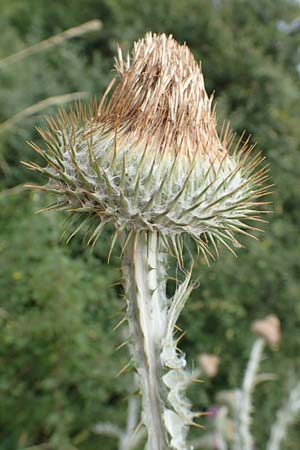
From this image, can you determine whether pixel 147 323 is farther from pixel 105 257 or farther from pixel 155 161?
pixel 105 257

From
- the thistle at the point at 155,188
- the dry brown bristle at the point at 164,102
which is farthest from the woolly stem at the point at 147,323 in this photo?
the dry brown bristle at the point at 164,102

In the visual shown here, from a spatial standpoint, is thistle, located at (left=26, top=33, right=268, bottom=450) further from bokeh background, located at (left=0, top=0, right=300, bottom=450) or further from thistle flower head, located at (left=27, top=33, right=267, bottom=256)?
bokeh background, located at (left=0, top=0, right=300, bottom=450)

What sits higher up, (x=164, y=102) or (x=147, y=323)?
(x=164, y=102)

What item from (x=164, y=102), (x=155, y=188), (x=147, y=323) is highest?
(x=164, y=102)

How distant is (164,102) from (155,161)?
0.17 metres

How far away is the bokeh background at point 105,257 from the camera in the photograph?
2.97m

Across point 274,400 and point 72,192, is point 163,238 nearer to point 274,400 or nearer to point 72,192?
point 72,192

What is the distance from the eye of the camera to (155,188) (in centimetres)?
125

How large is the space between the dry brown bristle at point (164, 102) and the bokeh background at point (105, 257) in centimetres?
167

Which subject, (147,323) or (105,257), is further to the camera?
(105,257)

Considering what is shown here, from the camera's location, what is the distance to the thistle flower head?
124cm

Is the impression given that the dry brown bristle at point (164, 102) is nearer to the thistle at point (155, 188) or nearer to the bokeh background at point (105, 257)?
the thistle at point (155, 188)

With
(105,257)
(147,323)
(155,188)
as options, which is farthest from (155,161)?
(105,257)

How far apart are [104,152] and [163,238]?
26 cm
